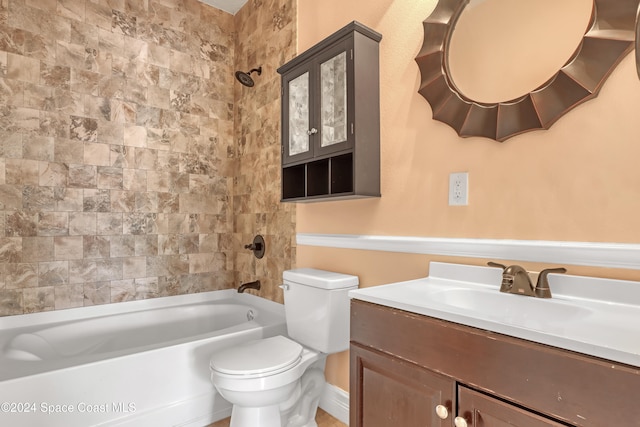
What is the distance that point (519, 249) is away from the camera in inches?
48.1

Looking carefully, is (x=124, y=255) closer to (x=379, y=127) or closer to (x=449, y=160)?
(x=379, y=127)

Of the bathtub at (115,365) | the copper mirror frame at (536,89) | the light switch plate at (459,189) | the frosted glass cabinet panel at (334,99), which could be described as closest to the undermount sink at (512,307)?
the light switch plate at (459,189)

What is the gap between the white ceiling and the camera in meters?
2.83

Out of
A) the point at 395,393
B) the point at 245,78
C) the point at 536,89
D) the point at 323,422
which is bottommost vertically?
the point at 323,422

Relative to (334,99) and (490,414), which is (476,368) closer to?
→ (490,414)

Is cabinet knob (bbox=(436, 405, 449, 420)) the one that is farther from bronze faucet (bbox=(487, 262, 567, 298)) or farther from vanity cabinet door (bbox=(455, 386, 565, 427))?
bronze faucet (bbox=(487, 262, 567, 298))

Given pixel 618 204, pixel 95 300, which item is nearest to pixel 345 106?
pixel 618 204

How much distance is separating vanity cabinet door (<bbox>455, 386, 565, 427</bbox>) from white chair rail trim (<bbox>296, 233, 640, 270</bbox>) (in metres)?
→ 0.57

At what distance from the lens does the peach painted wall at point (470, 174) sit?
3.45 ft

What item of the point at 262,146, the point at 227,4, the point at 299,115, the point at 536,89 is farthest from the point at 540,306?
the point at 227,4

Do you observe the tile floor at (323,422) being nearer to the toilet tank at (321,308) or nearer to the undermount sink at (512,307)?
the toilet tank at (321,308)

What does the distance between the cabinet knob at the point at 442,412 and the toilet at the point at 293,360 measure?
2.57 feet

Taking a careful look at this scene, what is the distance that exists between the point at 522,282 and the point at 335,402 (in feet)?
4.24

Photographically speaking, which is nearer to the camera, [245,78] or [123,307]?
[123,307]
